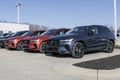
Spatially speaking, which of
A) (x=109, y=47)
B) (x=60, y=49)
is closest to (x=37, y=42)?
(x=60, y=49)

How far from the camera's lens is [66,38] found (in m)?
13.8

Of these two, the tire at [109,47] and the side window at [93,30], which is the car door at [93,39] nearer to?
the side window at [93,30]

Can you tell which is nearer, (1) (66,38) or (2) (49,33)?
(1) (66,38)

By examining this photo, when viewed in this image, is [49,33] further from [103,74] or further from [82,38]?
[103,74]

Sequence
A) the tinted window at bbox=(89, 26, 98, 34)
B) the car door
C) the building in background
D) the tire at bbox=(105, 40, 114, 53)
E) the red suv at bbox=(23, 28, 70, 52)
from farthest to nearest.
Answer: the building in background → the red suv at bbox=(23, 28, 70, 52) → the tire at bbox=(105, 40, 114, 53) → the tinted window at bbox=(89, 26, 98, 34) → the car door

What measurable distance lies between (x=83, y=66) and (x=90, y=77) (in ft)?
4.84

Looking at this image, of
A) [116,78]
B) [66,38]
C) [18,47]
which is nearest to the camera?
[116,78]

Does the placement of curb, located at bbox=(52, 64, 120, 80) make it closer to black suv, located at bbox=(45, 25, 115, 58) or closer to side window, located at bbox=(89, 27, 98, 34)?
black suv, located at bbox=(45, 25, 115, 58)

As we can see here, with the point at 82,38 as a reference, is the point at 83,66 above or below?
below

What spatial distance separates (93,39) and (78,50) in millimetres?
1395

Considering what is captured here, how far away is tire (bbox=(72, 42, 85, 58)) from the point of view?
44.9ft

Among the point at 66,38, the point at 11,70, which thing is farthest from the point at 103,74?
the point at 66,38

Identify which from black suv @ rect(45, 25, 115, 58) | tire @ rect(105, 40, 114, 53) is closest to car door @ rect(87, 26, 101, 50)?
black suv @ rect(45, 25, 115, 58)

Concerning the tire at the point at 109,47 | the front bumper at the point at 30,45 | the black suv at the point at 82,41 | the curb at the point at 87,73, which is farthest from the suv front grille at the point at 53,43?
the curb at the point at 87,73
